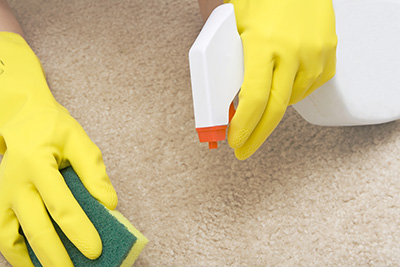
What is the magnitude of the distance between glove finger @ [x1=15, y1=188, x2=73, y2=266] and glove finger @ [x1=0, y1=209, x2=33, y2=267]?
2 cm

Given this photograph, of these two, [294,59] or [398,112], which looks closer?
[294,59]

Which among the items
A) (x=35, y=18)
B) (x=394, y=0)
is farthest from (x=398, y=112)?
(x=35, y=18)

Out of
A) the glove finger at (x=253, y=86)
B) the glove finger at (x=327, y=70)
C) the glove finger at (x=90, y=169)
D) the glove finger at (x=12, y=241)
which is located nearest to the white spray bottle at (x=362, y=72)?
the glove finger at (x=327, y=70)

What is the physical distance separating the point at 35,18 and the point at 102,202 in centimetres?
58

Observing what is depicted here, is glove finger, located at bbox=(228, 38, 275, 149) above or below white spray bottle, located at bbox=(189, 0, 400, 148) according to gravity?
above

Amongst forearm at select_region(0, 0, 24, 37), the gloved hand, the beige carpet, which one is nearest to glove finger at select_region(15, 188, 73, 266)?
the beige carpet

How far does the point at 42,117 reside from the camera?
69 centimetres

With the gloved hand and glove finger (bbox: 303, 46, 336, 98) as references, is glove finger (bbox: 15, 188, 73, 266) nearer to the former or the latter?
the gloved hand

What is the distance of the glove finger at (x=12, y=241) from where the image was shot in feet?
2.12

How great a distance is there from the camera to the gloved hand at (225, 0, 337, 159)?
61 cm

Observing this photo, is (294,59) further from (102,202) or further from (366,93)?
(102,202)

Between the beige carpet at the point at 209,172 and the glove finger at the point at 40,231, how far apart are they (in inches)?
5.1

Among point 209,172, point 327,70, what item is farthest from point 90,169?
point 327,70

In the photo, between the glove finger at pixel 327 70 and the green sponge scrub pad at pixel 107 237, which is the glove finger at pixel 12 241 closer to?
the green sponge scrub pad at pixel 107 237
